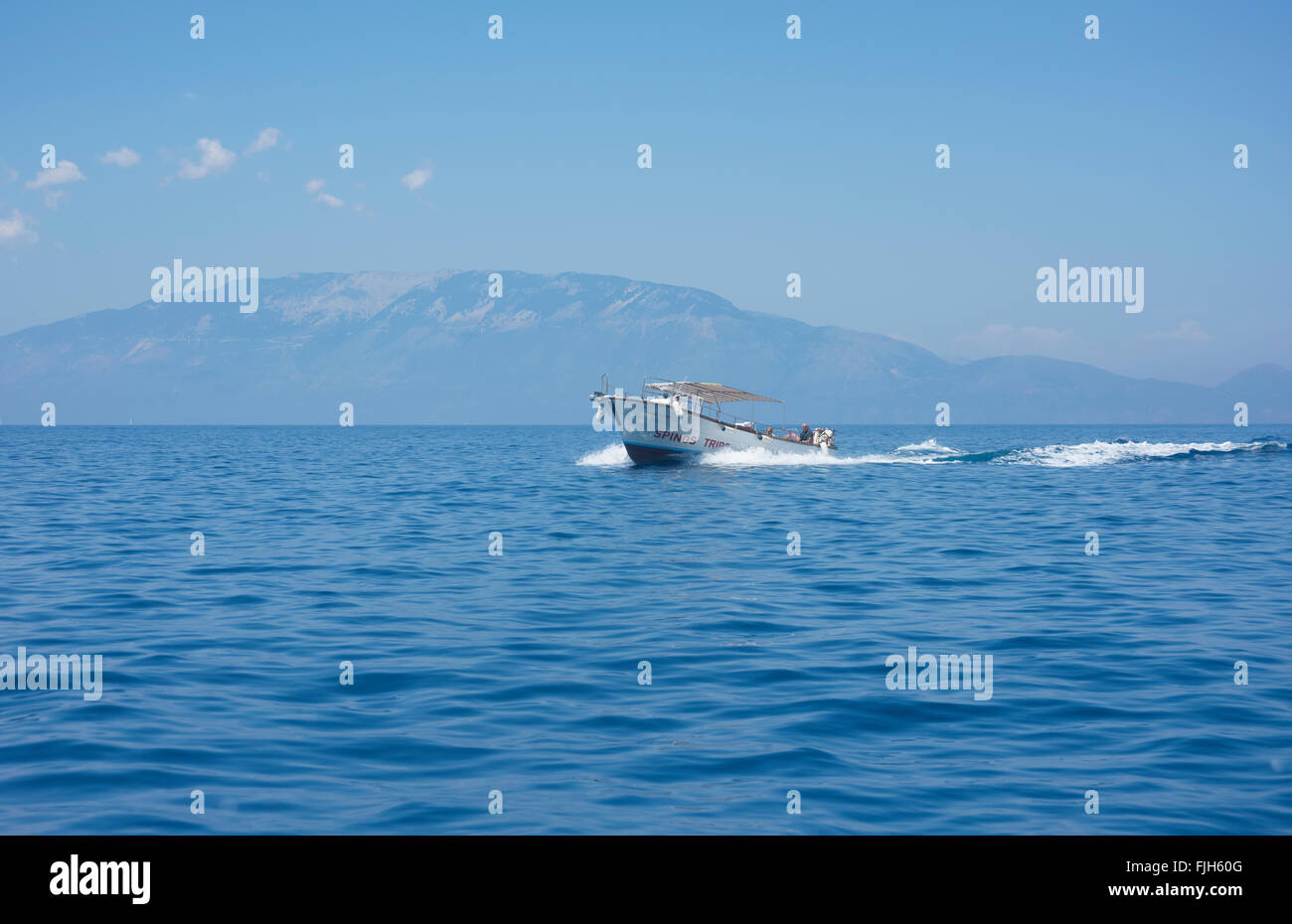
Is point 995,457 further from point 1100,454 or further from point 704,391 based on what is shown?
point 704,391

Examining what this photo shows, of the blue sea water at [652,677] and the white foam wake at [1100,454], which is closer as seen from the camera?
the blue sea water at [652,677]

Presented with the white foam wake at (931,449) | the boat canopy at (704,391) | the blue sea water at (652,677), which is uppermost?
the boat canopy at (704,391)

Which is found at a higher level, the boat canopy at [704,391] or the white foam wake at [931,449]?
the boat canopy at [704,391]

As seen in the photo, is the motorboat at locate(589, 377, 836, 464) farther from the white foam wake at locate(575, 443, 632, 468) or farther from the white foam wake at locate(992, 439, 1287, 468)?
the white foam wake at locate(992, 439, 1287, 468)

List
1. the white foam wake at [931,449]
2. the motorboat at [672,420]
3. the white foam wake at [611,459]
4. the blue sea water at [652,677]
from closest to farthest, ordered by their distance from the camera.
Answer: the blue sea water at [652,677] → the motorboat at [672,420] → the white foam wake at [611,459] → the white foam wake at [931,449]

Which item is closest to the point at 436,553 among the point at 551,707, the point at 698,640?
the point at 698,640

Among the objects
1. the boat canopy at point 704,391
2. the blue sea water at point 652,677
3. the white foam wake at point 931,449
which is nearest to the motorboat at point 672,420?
the boat canopy at point 704,391

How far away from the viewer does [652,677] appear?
1475 cm

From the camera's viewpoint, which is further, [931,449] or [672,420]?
[931,449]

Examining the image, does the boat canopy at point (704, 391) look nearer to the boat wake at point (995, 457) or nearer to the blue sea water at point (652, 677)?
the boat wake at point (995, 457)

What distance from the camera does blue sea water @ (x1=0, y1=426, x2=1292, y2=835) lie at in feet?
32.3

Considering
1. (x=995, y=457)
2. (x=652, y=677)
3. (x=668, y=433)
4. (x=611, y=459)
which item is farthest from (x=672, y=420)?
(x=652, y=677)

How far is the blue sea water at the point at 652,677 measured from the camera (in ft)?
32.3

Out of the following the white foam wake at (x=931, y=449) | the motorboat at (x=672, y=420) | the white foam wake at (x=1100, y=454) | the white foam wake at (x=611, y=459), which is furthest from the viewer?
the white foam wake at (x=931, y=449)
